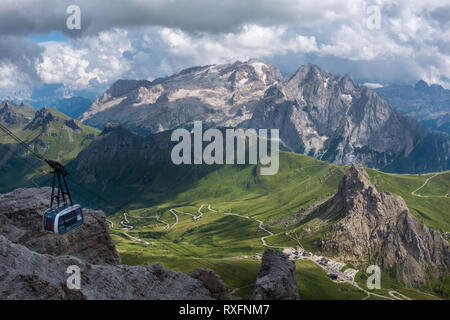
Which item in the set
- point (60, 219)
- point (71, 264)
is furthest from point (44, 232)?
point (71, 264)

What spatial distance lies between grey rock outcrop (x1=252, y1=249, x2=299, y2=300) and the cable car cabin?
37803mm

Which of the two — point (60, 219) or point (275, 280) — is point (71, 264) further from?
point (275, 280)

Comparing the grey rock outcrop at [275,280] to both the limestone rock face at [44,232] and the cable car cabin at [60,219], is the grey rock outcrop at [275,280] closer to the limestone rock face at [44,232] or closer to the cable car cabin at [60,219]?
the cable car cabin at [60,219]

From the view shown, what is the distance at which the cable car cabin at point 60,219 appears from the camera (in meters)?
70.8

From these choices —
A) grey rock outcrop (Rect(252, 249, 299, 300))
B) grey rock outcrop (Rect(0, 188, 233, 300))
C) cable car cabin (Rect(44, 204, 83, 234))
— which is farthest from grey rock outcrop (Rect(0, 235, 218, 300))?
grey rock outcrop (Rect(252, 249, 299, 300))

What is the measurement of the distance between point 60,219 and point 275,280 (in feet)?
141

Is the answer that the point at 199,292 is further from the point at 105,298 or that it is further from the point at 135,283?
the point at 105,298

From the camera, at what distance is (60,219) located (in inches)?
2810

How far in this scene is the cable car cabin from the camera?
70.8 metres
